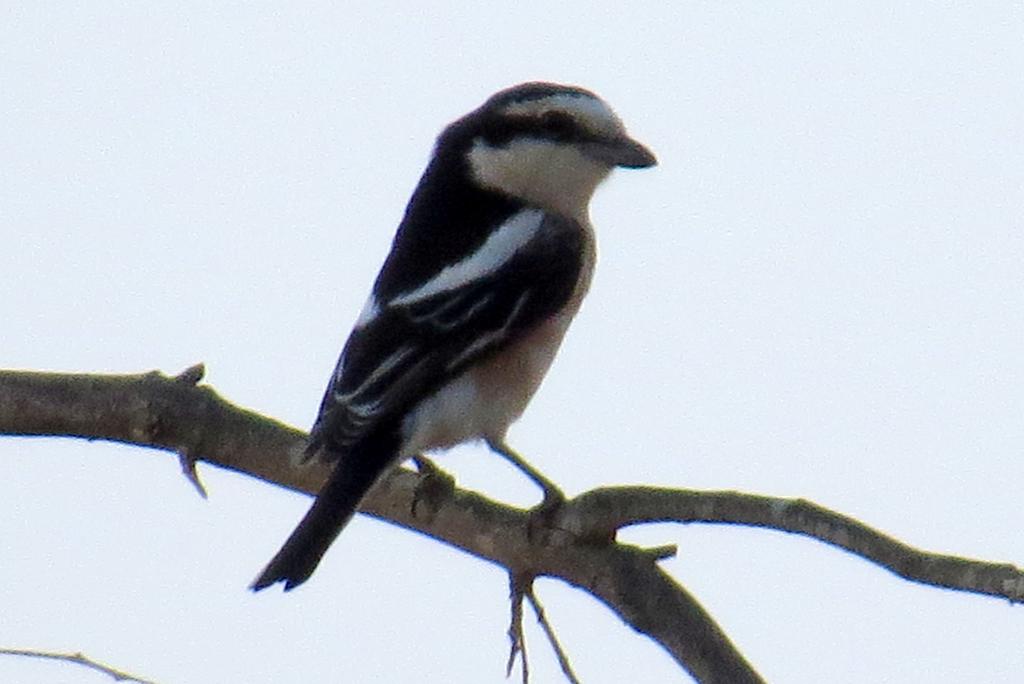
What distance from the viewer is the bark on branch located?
379 cm

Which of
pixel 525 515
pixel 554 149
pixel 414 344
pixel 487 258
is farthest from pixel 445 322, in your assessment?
pixel 554 149

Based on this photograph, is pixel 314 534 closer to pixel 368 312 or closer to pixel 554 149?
pixel 368 312

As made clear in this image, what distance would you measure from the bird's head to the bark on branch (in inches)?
51.8

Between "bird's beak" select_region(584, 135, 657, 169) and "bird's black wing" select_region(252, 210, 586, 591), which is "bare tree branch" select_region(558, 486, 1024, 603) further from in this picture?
"bird's beak" select_region(584, 135, 657, 169)

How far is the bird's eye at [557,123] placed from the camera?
613cm

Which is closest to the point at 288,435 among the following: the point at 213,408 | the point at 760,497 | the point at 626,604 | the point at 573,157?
the point at 213,408

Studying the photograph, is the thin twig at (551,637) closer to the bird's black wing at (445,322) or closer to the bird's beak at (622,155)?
the bird's black wing at (445,322)

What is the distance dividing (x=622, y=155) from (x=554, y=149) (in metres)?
0.22

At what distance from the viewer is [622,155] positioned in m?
6.11

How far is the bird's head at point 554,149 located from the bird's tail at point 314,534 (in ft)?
5.49

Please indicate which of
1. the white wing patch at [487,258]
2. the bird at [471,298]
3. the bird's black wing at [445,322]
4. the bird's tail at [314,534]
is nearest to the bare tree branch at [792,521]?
the bird at [471,298]

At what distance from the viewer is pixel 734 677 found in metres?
3.83

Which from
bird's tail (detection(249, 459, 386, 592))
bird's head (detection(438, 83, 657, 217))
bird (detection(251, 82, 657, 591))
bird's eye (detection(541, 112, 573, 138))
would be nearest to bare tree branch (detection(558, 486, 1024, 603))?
bird (detection(251, 82, 657, 591))

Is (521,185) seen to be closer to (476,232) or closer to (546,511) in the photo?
(476,232)
